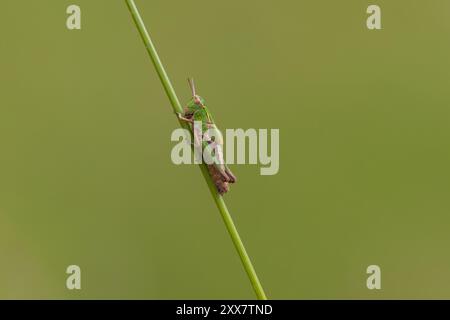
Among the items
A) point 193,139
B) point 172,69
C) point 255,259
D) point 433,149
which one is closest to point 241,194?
point 255,259

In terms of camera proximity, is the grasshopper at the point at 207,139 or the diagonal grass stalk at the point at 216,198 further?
the grasshopper at the point at 207,139

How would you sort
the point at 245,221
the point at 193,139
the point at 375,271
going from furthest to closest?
the point at 245,221 < the point at 375,271 < the point at 193,139

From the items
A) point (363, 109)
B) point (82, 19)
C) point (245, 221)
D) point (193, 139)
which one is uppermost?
point (82, 19)

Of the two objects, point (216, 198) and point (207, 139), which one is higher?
point (207, 139)

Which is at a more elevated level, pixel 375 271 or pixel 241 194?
pixel 241 194

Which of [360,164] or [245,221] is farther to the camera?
[360,164]

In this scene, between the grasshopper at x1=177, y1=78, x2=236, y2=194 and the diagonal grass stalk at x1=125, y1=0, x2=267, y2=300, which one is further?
the grasshopper at x1=177, y1=78, x2=236, y2=194

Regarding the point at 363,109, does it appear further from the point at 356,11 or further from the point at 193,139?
the point at 193,139

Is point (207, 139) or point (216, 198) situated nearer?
point (216, 198)
